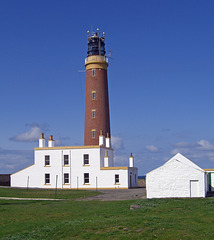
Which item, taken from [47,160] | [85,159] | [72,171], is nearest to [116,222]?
[85,159]

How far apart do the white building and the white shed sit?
16715 millimetres

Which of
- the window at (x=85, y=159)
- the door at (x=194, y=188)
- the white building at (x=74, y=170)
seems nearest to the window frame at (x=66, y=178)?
the white building at (x=74, y=170)

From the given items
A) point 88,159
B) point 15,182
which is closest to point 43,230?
point 88,159

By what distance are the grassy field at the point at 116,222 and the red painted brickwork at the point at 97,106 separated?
98.5ft

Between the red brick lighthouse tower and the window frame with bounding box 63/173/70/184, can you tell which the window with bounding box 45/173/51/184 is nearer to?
the window frame with bounding box 63/173/70/184

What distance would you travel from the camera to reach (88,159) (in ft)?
154

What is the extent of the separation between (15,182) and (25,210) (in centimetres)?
2890

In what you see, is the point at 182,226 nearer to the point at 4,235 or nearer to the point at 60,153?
the point at 4,235

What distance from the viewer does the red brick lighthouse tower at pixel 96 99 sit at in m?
50.9

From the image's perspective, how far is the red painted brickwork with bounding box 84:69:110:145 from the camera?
50875 mm

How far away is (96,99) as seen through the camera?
5138 centimetres

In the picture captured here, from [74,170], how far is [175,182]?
67.9ft

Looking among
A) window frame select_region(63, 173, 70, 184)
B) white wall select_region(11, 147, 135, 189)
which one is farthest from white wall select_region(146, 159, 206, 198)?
window frame select_region(63, 173, 70, 184)

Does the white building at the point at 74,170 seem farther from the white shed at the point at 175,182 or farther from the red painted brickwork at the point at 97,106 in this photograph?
the white shed at the point at 175,182
